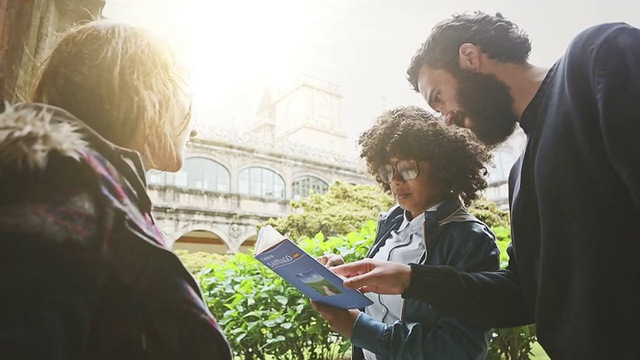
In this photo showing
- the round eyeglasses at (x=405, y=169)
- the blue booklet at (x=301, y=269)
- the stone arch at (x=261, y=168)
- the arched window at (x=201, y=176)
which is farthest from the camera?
the stone arch at (x=261, y=168)

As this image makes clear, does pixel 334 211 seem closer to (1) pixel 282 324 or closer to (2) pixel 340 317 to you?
(1) pixel 282 324

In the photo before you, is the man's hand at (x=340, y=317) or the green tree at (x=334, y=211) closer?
the man's hand at (x=340, y=317)

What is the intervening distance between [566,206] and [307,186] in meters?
5.32

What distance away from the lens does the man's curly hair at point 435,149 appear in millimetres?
1320

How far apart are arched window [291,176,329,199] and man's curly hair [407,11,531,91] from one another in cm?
465

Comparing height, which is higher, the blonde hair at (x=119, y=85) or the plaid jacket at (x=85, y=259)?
the blonde hair at (x=119, y=85)

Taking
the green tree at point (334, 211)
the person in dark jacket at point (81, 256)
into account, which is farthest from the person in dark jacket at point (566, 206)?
the green tree at point (334, 211)

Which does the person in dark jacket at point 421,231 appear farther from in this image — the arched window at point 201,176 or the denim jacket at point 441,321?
the arched window at point 201,176

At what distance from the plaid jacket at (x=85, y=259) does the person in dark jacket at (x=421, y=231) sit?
55 centimetres

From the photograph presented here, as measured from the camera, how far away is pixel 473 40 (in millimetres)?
1139

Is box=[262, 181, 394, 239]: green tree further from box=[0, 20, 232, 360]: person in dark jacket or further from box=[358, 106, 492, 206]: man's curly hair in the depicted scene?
box=[0, 20, 232, 360]: person in dark jacket

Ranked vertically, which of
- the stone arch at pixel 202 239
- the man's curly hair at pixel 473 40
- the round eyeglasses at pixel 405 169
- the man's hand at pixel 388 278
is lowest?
the stone arch at pixel 202 239

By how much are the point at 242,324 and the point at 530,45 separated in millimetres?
1520

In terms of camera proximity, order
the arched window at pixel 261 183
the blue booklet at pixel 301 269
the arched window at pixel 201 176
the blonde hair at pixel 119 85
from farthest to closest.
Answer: the arched window at pixel 261 183
the arched window at pixel 201 176
the blue booklet at pixel 301 269
the blonde hair at pixel 119 85
